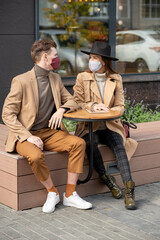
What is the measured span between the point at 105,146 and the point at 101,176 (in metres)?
0.33

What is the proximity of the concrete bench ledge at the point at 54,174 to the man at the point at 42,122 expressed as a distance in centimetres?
12

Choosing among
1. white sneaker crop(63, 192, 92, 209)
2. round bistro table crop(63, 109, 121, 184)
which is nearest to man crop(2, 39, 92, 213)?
white sneaker crop(63, 192, 92, 209)

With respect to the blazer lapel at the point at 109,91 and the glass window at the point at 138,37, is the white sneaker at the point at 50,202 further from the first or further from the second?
the glass window at the point at 138,37

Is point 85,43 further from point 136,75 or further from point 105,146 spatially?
point 105,146

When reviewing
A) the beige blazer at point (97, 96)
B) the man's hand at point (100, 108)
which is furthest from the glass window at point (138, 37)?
the man's hand at point (100, 108)

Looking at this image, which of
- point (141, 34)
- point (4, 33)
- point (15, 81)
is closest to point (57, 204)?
point (15, 81)

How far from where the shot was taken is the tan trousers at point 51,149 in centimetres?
516

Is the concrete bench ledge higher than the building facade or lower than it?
lower

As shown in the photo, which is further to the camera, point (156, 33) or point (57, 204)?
point (156, 33)

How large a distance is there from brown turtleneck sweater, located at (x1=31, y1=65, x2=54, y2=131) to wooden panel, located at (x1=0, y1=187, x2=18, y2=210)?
671 millimetres

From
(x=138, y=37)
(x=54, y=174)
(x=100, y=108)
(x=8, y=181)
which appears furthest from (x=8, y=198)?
(x=138, y=37)

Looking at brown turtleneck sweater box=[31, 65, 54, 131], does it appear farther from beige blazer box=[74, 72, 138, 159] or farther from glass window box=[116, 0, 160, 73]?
glass window box=[116, 0, 160, 73]

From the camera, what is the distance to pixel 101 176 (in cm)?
582

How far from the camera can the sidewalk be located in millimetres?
4707
